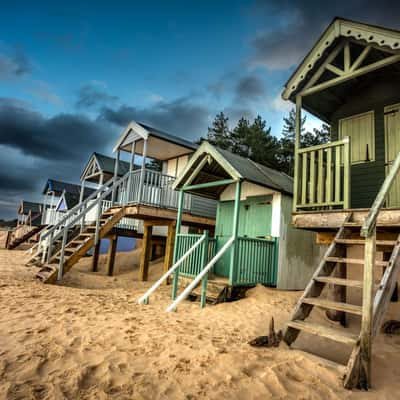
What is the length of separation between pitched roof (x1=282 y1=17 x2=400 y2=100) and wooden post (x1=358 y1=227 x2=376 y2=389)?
3.95 meters

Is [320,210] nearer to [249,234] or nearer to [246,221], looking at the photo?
[249,234]

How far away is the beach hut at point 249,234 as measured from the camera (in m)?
7.35

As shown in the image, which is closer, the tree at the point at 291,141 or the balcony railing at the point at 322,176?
the balcony railing at the point at 322,176

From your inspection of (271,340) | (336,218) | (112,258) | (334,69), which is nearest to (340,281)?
(271,340)

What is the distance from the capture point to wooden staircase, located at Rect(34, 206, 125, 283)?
27.5 feet

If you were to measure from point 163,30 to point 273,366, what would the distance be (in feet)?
58.9

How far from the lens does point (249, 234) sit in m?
9.08

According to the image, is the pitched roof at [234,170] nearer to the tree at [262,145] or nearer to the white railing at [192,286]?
the white railing at [192,286]

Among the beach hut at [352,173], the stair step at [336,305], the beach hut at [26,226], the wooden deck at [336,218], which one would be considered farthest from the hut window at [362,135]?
the beach hut at [26,226]

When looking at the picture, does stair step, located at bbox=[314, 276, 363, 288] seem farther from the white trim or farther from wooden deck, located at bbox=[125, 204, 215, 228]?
the white trim

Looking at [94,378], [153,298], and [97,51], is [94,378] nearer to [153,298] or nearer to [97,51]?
[153,298]

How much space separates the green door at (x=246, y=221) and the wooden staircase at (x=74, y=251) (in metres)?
3.80

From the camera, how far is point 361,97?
7.13m

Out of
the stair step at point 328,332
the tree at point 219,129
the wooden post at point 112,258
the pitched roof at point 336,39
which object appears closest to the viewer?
the stair step at point 328,332
